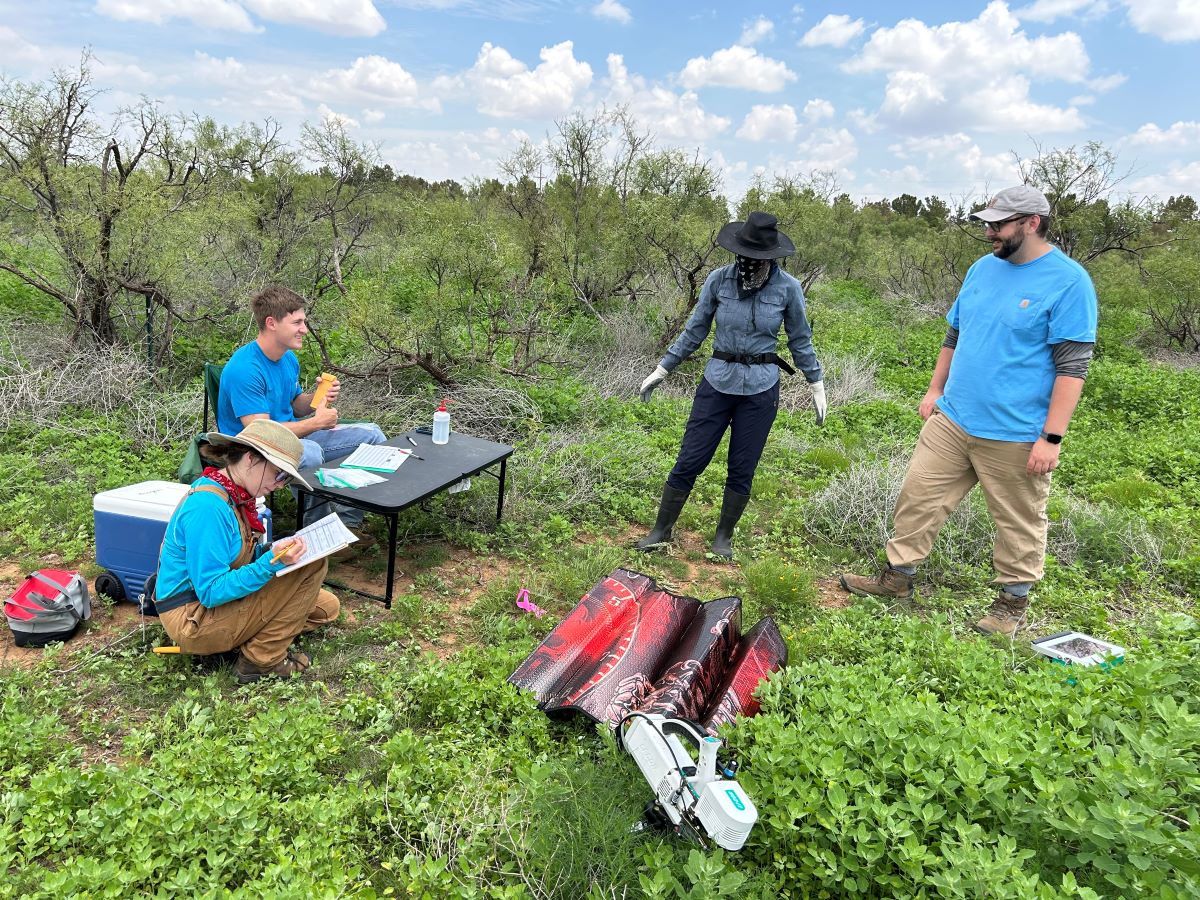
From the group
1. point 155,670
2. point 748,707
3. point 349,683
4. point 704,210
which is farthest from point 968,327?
point 704,210

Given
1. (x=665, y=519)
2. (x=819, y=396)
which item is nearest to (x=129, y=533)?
(x=665, y=519)

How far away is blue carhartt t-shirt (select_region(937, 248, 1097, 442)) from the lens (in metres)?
3.31

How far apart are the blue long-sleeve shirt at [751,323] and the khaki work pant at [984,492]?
97cm

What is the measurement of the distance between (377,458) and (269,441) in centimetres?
132

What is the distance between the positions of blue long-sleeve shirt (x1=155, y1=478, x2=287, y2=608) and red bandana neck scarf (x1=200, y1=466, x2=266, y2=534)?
3cm

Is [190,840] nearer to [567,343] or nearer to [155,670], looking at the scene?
[155,670]

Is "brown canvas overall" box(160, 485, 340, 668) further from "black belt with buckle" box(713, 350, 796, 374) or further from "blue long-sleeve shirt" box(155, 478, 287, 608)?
"black belt with buckle" box(713, 350, 796, 374)

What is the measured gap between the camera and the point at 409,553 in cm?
455

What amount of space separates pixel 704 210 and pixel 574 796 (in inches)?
487

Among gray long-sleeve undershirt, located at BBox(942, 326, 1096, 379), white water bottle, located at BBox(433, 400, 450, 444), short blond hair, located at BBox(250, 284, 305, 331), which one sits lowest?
white water bottle, located at BBox(433, 400, 450, 444)

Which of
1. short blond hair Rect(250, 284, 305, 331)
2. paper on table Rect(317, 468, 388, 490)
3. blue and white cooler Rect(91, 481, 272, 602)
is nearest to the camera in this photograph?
blue and white cooler Rect(91, 481, 272, 602)

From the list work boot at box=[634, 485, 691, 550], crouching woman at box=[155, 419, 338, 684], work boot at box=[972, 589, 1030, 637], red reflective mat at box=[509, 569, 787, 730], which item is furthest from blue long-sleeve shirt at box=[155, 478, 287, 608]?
work boot at box=[972, 589, 1030, 637]

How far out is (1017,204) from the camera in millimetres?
3318

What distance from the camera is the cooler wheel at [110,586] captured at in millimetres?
3576
